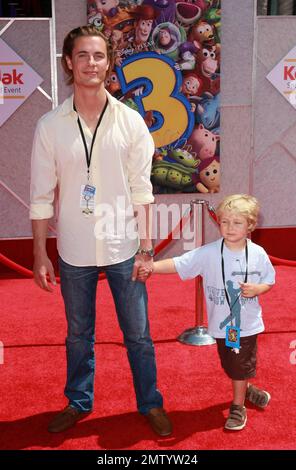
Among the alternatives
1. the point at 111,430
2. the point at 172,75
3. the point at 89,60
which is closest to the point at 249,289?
the point at 111,430

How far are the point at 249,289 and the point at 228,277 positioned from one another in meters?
0.14

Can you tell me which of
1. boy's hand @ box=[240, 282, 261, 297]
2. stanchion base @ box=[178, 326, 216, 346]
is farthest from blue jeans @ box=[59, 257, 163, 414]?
stanchion base @ box=[178, 326, 216, 346]

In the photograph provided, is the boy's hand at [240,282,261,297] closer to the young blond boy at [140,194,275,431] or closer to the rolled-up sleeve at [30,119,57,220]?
the young blond boy at [140,194,275,431]

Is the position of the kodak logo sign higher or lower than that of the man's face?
higher

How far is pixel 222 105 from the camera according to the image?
21.4 feet

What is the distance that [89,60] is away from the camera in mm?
2672

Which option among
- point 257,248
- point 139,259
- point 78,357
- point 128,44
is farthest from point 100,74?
point 128,44

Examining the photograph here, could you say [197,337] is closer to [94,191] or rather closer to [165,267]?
[165,267]

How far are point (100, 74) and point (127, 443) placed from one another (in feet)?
5.91

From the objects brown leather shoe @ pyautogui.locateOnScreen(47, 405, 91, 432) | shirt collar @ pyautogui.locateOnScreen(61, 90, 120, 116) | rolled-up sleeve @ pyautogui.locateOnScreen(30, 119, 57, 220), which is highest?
shirt collar @ pyautogui.locateOnScreen(61, 90, 120, 116)

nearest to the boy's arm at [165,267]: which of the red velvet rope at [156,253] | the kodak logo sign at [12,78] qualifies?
the red velvet rope at [156,253]

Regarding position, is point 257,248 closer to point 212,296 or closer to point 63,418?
point 212,296

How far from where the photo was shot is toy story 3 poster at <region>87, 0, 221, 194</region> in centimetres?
618

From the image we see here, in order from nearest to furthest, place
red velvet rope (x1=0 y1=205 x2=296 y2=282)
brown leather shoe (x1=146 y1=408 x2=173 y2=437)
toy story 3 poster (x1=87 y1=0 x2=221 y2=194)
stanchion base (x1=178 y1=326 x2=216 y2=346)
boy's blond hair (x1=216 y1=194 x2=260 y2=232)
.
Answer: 1. boy's blond hair (x1=216 y1=194 x2=260 y2=232)
2. brown leather shoe (x1=146 y1=408 x2=173 y2=437)
3. stanchion base (x1=178 y1=326 x2=216 y2=346)
4. red velvet rope (x1=0 y1=205 x2=296 y2=282)
5. toy story 3 poster (x1=87 y1=0 x2=221 y2=194)
